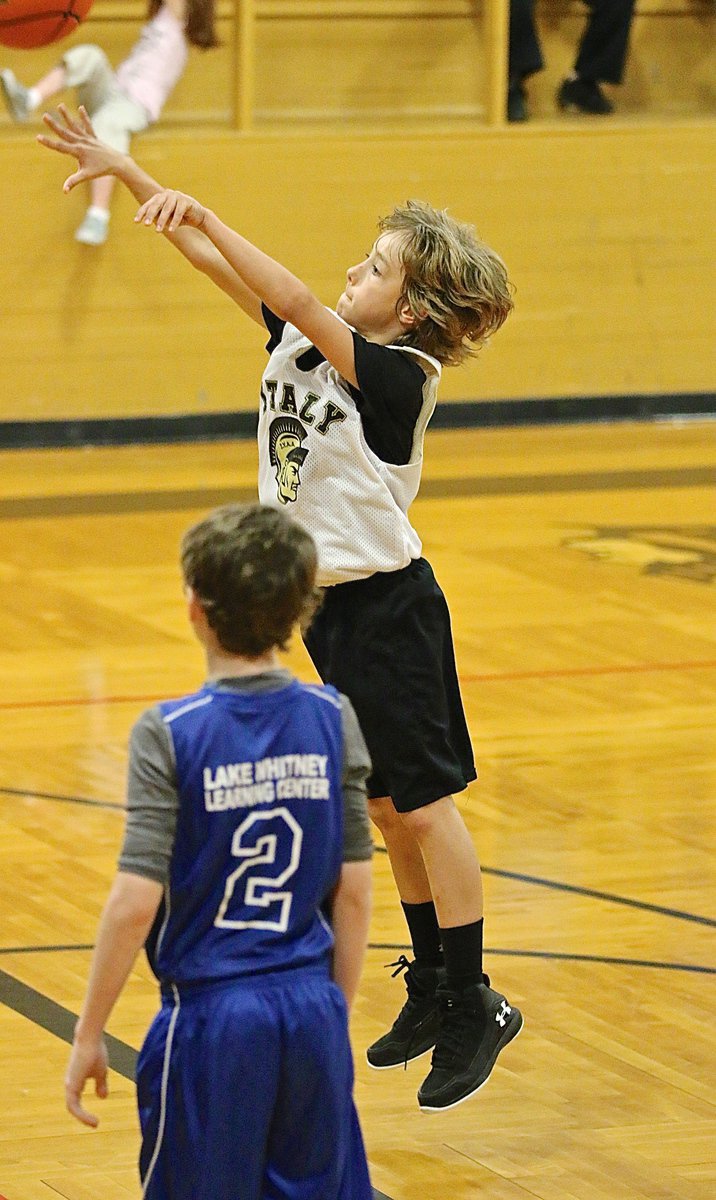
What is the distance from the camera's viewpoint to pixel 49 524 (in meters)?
8.73

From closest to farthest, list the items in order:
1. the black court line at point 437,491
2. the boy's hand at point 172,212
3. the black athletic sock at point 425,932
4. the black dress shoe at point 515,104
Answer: the boy's hand at point 172,212
the black athletic sock at point 425,932
the black court line at point 437,491
the black dress shoe at point 515,104

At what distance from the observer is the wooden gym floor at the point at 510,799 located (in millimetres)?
3453

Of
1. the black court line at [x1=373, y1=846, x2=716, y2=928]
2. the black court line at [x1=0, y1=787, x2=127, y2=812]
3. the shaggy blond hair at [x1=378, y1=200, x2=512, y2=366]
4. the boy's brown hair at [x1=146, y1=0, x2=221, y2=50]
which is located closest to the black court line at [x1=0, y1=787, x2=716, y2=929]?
the black court line at [x1=373, y1=846, x2=716, y2=928]

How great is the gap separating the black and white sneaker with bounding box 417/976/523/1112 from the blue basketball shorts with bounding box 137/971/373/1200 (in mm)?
1204

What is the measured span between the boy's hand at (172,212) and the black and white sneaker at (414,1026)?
1368mm

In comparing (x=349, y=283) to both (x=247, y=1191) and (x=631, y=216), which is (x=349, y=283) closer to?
(x=247, y=1191)

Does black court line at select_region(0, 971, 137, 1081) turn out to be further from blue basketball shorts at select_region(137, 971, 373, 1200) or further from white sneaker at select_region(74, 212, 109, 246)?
white sneaker at select_region(74, 212, 109, 246)

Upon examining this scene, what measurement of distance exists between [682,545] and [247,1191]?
648 centimetres

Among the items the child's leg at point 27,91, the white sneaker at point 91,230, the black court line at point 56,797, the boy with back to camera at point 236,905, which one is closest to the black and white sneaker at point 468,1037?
the boy with back to camera at point 236,905

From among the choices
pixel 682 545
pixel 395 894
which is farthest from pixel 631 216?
pixel 395 894

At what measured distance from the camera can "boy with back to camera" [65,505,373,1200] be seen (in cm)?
226

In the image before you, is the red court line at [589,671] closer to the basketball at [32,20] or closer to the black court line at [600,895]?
the black court line at [600,895]

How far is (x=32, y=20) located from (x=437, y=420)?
5.88 metres

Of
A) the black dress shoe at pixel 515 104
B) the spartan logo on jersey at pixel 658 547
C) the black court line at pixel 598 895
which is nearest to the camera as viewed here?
the black court line at pixel 598 895
